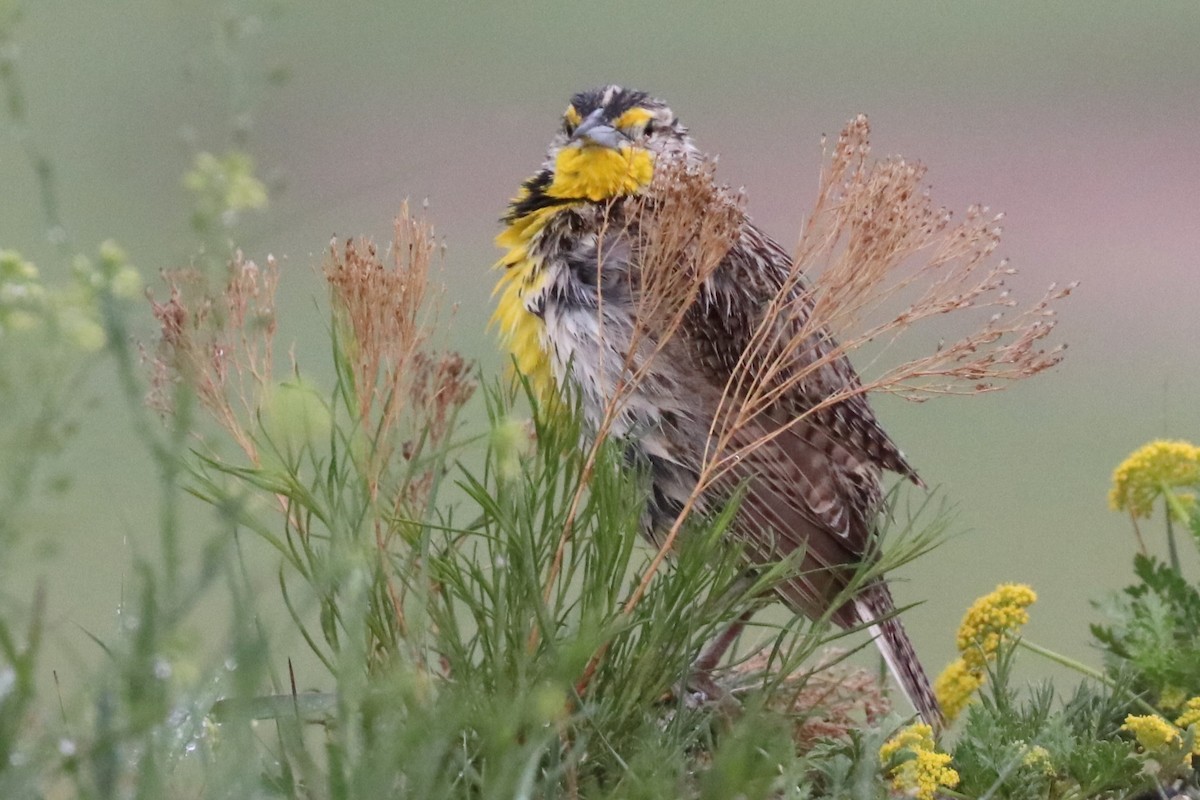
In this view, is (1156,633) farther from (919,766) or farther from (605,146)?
(605,146)

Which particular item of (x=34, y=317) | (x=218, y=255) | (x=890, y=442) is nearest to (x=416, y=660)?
(x=218, y=255)

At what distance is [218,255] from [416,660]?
445mm

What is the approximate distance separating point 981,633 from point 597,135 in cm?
87

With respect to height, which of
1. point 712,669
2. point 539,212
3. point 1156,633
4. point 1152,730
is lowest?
point 1152,730

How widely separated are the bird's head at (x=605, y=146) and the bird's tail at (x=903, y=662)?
2.21ft

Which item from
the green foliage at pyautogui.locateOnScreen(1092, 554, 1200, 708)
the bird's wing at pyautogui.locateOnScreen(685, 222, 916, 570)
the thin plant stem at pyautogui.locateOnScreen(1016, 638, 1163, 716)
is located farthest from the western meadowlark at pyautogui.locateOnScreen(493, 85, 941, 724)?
the green foliage at pyautogui.locateOnScreen(1092, 554, 1200, 708)

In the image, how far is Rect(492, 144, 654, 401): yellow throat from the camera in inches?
78.4

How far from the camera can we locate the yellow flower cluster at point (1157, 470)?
6.59 ft

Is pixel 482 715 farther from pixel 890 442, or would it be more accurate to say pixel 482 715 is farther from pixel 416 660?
pixel 890 442

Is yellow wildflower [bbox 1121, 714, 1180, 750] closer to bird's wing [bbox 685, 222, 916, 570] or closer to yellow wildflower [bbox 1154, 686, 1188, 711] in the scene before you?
yellow wildflower [bbox 1154, 686, 1188, 711]

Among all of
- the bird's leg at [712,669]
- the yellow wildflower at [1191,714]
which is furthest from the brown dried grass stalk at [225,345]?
the yellow wildflower at [1191,714]

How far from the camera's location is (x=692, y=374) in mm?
1945

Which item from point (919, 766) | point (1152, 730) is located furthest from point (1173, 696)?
point (919, 766)

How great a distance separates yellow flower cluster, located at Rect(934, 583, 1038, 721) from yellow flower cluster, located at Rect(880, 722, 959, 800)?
12.2 inches
